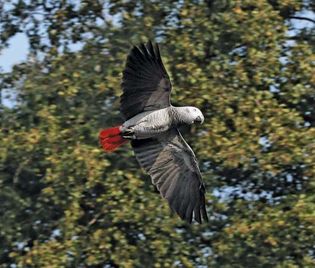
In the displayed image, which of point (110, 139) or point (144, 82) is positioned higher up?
point (144, 82)

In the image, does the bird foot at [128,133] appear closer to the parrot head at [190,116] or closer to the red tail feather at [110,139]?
the red tail feather at [110,139]

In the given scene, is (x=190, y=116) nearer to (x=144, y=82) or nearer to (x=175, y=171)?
(x=144, y=82)

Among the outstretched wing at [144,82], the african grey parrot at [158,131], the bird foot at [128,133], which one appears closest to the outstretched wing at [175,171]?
the african grey parrot at [158,131]

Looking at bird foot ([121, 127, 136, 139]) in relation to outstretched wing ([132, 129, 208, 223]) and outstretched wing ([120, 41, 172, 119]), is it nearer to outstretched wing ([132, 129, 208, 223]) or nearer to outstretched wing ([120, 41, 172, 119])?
outstretched wing ([120, 41, 172, 119])

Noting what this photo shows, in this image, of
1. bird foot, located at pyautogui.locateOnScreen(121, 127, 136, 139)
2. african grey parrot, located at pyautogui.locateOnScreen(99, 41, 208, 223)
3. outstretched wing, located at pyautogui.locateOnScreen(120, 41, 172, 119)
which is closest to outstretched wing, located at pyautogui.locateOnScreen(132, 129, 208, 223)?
african grey parrot, located at pyautogui.locateOnScreen(99, 41, 208, 223)

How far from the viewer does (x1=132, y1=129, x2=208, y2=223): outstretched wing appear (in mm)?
11320

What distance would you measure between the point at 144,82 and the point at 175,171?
104cm

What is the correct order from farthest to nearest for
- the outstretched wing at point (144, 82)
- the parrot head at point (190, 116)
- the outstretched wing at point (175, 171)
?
the outstretched wing at point (175, 171) < the parrot head at point (190, 116) < the outstretched wing at point (144, 82)

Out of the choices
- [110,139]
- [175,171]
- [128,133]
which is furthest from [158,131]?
[175,171]

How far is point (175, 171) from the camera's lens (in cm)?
1143

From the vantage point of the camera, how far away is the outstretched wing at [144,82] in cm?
1055

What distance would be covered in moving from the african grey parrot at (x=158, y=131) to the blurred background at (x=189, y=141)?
1539 mm

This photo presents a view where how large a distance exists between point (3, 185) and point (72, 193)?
876 mm

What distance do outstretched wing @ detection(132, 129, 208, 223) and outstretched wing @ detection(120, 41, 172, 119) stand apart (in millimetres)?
527
